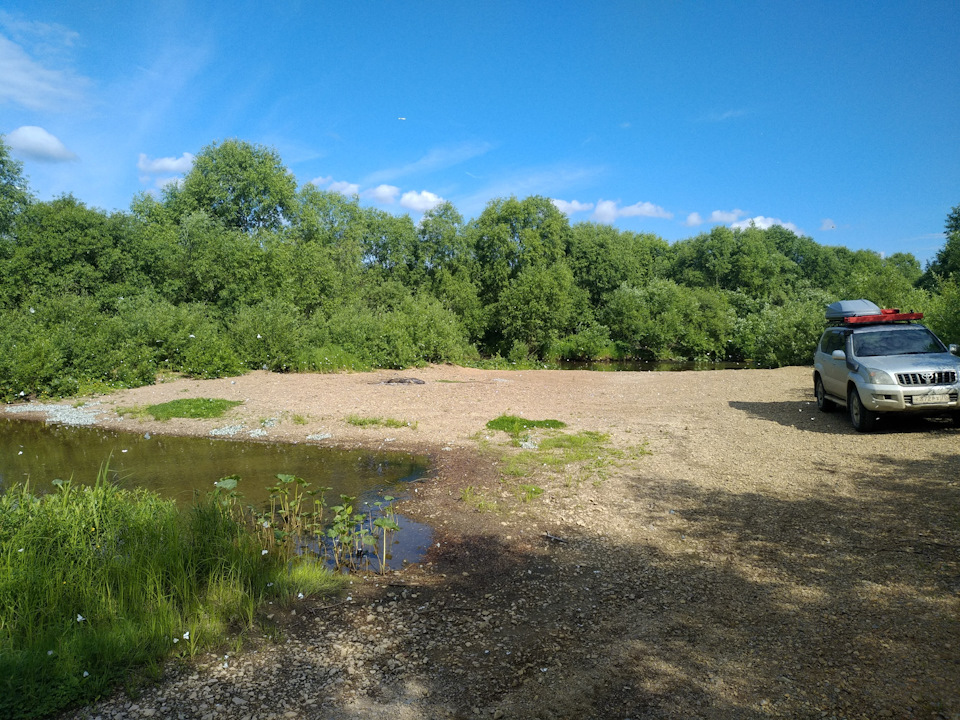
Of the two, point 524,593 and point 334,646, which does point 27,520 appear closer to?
point 334,646

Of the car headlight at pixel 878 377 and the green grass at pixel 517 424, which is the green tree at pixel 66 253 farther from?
the car headlight at pixel 878 377

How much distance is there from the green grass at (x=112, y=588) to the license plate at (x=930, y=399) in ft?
32.8

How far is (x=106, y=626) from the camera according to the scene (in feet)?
14.1

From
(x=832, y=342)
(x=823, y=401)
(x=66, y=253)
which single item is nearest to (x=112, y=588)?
(x=832, y=342)

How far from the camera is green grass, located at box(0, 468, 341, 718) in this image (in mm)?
3842

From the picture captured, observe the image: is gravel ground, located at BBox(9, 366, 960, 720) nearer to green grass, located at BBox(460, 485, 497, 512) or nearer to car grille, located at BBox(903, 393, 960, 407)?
green grass, located at BBox(460, 485, 497, 512)

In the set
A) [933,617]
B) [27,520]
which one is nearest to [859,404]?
[933,617]

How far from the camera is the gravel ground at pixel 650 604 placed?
3701mm

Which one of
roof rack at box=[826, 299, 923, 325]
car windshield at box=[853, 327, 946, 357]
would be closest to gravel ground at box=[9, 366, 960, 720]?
car windshield at box=[853, 327, 946, 357]

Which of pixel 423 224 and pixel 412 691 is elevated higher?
pixel 423 224

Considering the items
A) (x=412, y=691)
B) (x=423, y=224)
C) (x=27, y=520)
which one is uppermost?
(x=423, y=224)

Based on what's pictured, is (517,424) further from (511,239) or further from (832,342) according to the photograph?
(511,239)

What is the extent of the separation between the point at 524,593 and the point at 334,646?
5.66 ft

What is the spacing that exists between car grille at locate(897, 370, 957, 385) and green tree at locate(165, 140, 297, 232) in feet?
146
